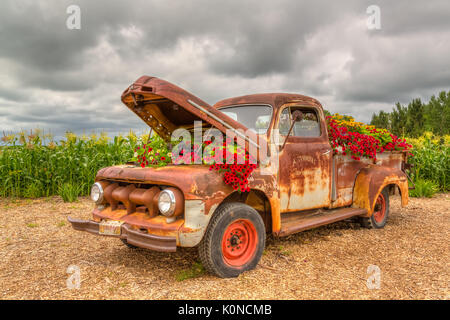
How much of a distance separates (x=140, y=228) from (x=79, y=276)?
1034 mm

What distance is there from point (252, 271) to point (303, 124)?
7.31ft

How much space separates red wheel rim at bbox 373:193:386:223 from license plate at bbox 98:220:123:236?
4.64 meters

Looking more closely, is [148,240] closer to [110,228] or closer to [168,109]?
[110,228]

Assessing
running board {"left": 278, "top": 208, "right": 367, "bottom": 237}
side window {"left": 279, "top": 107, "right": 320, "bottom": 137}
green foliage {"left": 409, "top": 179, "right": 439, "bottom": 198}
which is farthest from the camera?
green foliage {"left": 409, "top": 179, "right": 439, "bottom": 198}

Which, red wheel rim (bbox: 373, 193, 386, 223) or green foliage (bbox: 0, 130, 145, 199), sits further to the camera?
green foliage (bbox: 0, 130, 145, 199)

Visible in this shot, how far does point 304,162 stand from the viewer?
4.73m

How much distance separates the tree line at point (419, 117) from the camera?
4472 cm

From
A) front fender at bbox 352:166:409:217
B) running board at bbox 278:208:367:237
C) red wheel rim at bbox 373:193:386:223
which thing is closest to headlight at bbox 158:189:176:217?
running board at bbox 278:208:367:237

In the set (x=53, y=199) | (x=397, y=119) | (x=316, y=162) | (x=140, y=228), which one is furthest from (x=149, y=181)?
(x=397, y=119)

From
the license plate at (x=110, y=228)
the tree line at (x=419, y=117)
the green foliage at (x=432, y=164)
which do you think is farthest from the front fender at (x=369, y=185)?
the tree line at (x=419, y=117)

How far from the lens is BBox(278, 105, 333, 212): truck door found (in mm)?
4500

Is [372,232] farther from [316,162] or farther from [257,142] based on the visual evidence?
[257,142]

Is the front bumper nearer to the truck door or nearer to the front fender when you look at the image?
the truck door

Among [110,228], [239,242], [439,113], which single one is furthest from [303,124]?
[439,113]
